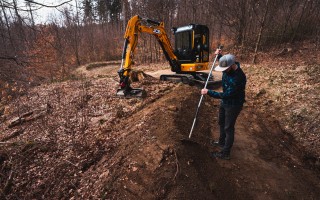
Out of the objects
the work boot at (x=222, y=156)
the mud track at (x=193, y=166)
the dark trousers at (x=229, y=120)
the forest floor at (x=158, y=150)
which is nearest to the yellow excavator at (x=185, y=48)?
the forest floor at (x=158, y=150)

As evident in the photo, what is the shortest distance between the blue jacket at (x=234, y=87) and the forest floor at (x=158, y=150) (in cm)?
131

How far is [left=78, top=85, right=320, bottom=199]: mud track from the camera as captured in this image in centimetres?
351

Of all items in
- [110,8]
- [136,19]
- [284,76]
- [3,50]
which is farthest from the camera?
[110,8]

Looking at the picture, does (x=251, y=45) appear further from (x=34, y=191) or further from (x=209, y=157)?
(x=34, y=191)

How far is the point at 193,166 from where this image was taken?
396cm

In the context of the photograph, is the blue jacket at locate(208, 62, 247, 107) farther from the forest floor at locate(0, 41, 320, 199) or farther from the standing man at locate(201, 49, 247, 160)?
the forest floor at locate(0, 41, 320, 199)

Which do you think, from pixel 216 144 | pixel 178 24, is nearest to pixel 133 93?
pixel 216 144

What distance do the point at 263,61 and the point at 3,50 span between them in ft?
48.3

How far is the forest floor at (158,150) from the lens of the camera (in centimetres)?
369

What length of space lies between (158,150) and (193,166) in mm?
794

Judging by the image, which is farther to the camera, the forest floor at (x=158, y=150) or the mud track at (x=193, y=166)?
the forest floor at (x=158, y=150)

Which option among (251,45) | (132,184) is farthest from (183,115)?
(251,45)

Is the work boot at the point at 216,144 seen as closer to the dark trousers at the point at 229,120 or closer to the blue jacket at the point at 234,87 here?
the dark trousers at the point at 229,120

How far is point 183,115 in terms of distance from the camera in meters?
6.05
